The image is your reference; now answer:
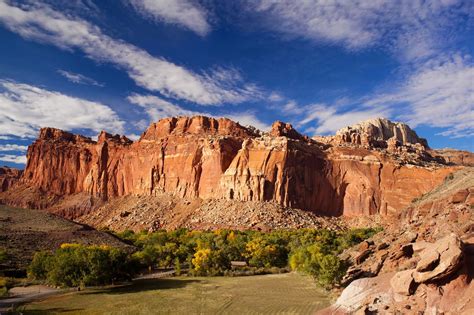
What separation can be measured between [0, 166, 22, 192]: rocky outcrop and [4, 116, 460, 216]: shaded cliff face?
98.2 feet

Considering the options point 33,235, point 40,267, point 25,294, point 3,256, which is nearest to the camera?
point 25,294

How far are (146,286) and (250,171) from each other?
66.2 meters

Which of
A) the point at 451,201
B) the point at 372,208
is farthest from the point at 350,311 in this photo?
the point at 372,208

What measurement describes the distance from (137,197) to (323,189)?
57.1 meters

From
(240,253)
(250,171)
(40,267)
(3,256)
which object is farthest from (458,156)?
(3,256)

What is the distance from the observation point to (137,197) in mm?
127438

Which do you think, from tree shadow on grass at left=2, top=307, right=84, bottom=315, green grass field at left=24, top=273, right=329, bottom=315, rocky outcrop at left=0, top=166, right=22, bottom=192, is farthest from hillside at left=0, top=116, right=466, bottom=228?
tree shadow on grass at left=2, top=307, right=84, bottom=315

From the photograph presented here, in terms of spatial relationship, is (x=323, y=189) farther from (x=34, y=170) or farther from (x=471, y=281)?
(x=34, y=170)

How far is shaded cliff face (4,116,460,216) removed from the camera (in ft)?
354

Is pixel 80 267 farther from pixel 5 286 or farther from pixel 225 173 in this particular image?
pixel 225 173

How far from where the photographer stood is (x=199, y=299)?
35.1m

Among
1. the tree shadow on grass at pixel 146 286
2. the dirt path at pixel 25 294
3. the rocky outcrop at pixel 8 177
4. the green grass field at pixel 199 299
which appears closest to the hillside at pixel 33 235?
the dirt path at pixel 25 294

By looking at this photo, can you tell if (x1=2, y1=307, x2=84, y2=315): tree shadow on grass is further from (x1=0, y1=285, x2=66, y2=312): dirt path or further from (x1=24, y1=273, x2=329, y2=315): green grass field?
(x1=0, y1=285, x2=66, y2=312): dirt path

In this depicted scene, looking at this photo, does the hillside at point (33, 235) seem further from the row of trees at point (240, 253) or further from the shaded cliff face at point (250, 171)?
the shaded cliff face at point (250, 171)
